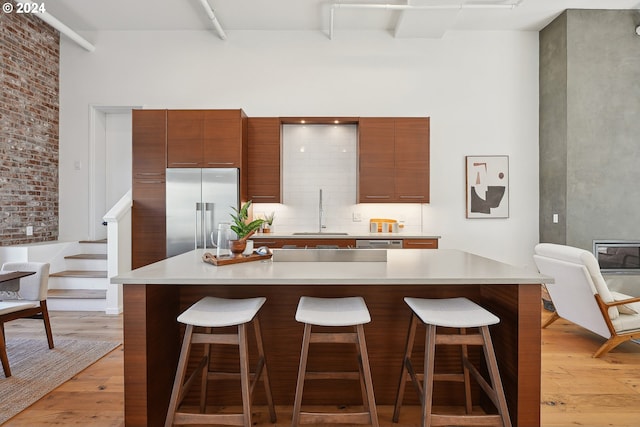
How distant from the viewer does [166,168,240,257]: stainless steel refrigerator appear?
4469 mm

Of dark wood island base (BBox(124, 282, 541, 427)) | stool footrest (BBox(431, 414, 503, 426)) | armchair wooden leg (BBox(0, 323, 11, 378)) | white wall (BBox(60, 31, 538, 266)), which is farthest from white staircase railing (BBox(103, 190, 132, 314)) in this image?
stool footrest (BBox(431, 414, 503, 426))

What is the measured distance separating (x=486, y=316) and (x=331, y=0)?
4.17 metres

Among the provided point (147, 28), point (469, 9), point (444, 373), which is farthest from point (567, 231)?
point (147, 28)

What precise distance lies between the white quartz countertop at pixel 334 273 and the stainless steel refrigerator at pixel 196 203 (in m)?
2.12

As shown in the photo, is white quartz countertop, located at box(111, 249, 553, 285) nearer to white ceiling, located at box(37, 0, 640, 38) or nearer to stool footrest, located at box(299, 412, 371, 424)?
stool footrest, located at box(299, 412, 371, 424)

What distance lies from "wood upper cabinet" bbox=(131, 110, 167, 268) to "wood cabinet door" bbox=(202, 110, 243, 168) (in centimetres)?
60

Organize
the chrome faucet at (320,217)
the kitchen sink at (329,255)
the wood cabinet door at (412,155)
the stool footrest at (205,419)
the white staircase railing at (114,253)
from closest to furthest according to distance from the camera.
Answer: the stool footrest at (205,419) → the kitchen sink at (329,255) → the white staircase railing at (114,253) → the wood cabinet door at (412,155) → the chrome faucet at (320,217)

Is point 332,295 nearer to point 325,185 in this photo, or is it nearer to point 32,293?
point 32,293

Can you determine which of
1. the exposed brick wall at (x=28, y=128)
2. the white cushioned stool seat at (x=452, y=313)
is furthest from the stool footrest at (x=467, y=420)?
the exposed brick wall at (x=28, y=128)

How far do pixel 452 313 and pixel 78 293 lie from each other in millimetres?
4518

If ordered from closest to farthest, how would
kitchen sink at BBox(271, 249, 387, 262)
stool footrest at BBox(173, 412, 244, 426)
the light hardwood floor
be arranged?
stool footrest at BBox(173, 412, 244, 426) → the light hardwood floor → kitchen sink at BBox(271, 249, 387, 262)

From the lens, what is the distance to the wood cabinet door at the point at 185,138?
4.55 meters

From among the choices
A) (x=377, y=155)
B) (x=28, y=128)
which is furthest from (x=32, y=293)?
(x=377, y=155)

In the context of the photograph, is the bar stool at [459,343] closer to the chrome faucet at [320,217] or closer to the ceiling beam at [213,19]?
the chrome faucet at [320,217]
